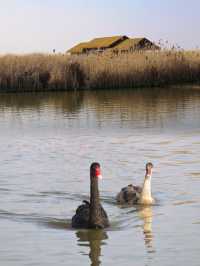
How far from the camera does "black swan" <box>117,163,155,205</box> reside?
921 cm

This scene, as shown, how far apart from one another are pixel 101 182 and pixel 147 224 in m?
2.72

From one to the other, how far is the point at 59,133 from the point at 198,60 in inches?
718

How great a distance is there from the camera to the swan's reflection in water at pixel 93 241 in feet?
22.4

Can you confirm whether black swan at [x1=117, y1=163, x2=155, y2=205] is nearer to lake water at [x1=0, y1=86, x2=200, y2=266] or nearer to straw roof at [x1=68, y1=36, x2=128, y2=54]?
lake water at [x1=0, y1=86, x2=200, y2=266]

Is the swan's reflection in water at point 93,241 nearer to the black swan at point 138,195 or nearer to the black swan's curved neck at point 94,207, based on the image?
the black swan's curved neck at point 94,207

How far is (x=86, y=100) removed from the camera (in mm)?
26484

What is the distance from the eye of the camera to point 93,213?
7.84 metres

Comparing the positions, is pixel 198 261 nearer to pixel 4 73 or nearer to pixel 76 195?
pixel 76 195

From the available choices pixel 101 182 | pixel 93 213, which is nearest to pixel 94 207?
pixel 93 213

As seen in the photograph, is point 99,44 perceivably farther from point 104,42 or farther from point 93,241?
point 93,241

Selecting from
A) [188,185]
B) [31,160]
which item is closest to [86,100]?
[31,160]

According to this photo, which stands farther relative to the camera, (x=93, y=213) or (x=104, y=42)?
(x=104, y=42)

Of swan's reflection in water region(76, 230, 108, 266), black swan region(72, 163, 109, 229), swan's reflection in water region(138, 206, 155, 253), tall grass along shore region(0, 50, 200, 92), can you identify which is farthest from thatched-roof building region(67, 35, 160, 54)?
swan's reflection in water region(76, 230, 108, 266)

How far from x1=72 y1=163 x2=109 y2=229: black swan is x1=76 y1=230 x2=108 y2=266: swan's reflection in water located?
0.36 ft
